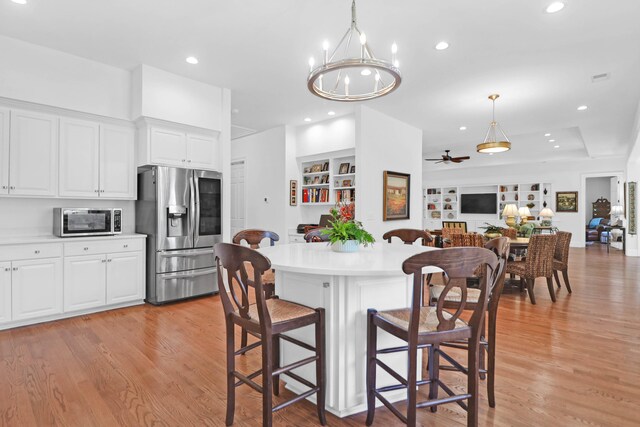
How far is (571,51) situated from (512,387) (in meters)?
3.51

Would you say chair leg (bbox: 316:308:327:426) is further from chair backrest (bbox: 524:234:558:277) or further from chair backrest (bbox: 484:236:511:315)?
chair backrest (bbox: 524:234:558:277)

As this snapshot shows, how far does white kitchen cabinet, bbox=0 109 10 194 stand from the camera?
3398mm

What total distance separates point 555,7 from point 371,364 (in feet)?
10.5

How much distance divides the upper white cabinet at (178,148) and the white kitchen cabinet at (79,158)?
49 cm

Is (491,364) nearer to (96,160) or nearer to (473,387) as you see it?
(473,387)

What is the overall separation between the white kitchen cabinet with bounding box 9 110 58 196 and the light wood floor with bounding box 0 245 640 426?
1.45 meters

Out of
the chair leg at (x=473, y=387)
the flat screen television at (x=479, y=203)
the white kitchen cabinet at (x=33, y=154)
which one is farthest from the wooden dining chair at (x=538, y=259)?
the flat screen television at (x=479, y=203)

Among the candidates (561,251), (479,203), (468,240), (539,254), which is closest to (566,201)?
(479,203)

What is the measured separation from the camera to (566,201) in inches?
423

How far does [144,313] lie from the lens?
3844mm

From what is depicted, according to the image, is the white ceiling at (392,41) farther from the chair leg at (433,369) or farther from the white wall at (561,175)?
the white wall at (561,175)

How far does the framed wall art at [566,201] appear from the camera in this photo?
10.6m

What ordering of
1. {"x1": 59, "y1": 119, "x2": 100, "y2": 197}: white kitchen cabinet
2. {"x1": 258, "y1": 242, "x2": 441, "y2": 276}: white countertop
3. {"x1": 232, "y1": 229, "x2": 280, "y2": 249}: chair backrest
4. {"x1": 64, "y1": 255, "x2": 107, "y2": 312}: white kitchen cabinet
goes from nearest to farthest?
{"x1": 258, "y1": 242, "x2": 441, "y2": 276}: white countertop → {"x1": 232, "y1": 229, "x2": 280, "y2": 249}: chair backrest → {"x1": 64, "y1": 255, "x2": 107, "y2": 312}: white kitchen cabinet → {"x1": 59, "y1": 119, "x2": 100, "y2": 197}: white kitchen cabinet

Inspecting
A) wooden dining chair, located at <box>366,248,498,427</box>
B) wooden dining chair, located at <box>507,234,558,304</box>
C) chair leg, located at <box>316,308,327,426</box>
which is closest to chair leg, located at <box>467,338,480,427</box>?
wooden dining chair, located at <box>366,248,498,427</box>
